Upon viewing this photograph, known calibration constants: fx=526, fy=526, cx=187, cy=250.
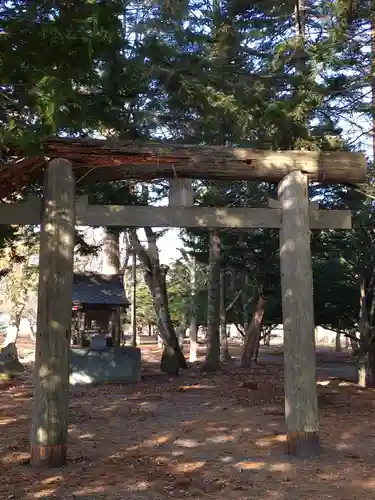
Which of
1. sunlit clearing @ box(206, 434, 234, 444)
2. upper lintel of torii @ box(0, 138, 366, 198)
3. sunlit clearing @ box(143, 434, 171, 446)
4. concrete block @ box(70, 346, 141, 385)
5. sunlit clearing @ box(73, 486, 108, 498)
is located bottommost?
sunlit clearing @ box(206, 434, 234, 444)

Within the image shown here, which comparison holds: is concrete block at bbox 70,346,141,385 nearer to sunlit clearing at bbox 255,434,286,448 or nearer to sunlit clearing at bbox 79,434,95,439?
sunlit clearing at bbox 79,434,95,439

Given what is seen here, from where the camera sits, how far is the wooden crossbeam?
6.32 m

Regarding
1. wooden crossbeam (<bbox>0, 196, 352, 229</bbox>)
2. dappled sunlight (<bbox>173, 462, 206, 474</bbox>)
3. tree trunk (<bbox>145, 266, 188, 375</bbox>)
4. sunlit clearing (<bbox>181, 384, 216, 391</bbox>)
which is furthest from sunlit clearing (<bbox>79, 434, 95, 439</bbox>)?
tree trunk (<bbox>145, 266, 188, 375</bbox>)

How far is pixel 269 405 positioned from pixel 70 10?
336 inches

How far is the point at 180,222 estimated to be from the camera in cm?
668

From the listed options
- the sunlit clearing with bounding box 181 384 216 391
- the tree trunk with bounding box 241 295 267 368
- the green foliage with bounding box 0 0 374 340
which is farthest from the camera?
the tree trunk with bounding box 241 295 267 368

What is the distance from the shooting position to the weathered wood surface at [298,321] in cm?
636

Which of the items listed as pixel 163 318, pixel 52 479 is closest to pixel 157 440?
pixel 52 479

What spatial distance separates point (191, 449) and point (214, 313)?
10.6m

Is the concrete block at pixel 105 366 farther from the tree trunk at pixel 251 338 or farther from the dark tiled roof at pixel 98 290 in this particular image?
the tree trunk at pixel 251 338

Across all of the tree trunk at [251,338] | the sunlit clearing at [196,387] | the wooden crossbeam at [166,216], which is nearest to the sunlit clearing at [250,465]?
the wooden crossbeam at [166,216]

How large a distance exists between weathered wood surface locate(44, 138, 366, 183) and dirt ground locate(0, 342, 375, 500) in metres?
3.50

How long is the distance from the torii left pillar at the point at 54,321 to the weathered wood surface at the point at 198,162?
0.39 m

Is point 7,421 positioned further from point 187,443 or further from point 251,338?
point 251,338
